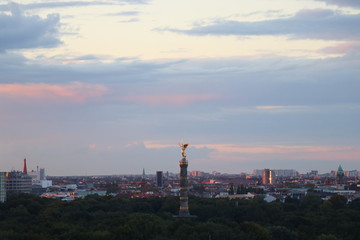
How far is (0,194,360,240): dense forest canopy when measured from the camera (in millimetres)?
101562

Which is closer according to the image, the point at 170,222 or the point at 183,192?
the point at 170,222

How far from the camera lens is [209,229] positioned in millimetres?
104188

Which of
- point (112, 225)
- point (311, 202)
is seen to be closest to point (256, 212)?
point (112, 225)

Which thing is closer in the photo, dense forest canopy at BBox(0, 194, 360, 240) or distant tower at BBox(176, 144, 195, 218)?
dense forest canopy at BBox(0, 194, 360, 240)

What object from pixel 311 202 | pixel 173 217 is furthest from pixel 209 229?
pixel 311 202

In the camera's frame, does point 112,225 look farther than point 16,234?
Yes

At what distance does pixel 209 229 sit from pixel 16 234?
21.6m

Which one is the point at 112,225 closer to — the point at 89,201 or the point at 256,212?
the point at 256,212

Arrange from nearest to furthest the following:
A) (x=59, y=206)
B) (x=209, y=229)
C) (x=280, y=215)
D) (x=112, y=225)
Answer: (x=209, y=229), (x=112, y=225), (x=280, y=215), (x=59, y=206)

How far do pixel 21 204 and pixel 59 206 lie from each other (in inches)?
365

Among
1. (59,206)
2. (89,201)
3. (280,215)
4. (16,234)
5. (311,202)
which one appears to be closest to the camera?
(16,234)

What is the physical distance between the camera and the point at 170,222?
4798 inches

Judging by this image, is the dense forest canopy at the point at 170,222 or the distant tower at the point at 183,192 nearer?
the dense forest canopy at the point at 170,222

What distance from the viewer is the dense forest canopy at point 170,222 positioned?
102 m
